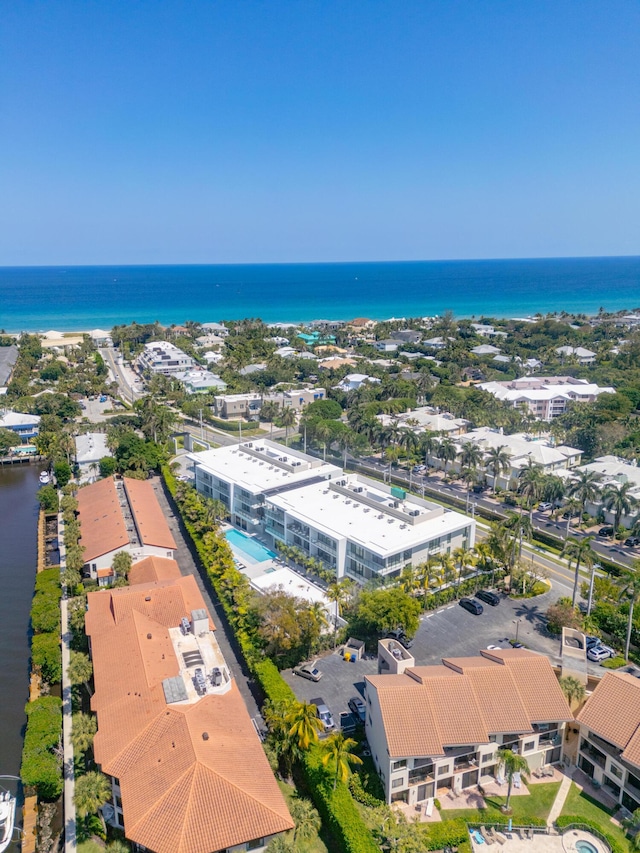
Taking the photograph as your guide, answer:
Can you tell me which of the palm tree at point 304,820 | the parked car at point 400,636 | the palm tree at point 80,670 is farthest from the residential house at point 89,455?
the palm tree at point 304,820

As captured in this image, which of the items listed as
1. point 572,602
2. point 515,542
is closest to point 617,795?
point 572,602

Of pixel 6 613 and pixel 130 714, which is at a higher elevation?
pixel 130 714

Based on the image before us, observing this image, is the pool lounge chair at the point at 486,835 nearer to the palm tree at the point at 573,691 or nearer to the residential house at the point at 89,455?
Result: the palm tree at the point at 573,691

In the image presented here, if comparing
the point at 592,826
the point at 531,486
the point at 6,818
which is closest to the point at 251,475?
the point at 531,486

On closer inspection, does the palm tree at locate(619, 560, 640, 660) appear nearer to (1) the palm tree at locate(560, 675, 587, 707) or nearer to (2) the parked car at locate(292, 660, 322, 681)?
(1) the palm tree at locate(560, 675, 587, 707)

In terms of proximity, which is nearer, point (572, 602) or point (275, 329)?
point (572, 602)

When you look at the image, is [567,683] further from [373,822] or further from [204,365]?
[204,365]
